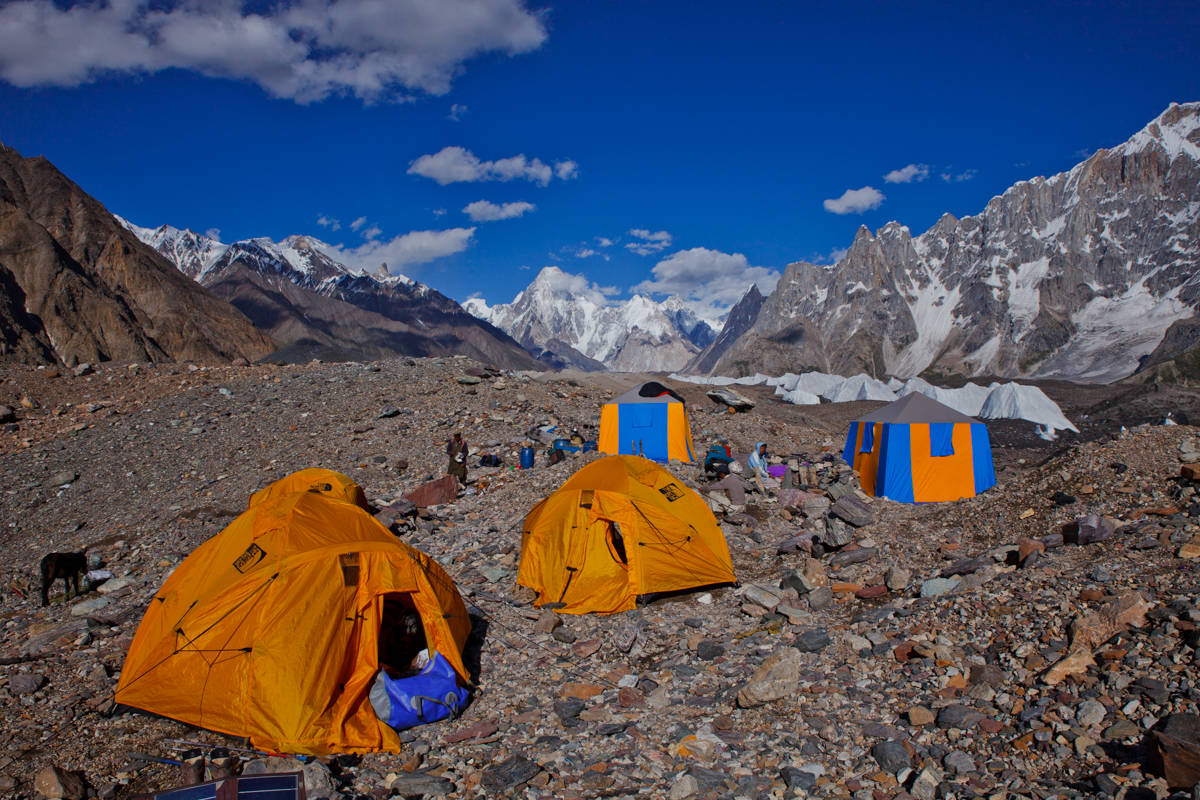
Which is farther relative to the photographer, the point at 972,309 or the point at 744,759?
the point at 972,309

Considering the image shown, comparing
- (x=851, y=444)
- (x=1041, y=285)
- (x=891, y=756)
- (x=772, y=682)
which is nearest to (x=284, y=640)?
(x=772, y=682)

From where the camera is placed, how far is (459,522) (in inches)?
559

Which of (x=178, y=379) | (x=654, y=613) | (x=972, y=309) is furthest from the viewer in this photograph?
(x=972, y=309)

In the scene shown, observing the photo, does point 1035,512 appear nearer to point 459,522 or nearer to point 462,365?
point 459,522

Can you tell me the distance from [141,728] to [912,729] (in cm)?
730

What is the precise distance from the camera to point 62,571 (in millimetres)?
10906

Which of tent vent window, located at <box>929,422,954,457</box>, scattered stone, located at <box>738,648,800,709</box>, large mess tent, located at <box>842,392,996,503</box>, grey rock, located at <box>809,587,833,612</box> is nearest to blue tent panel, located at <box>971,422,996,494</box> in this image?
large mess tent, located at <box>842,392,996,503</box>

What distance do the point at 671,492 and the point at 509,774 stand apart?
5728 millimetres

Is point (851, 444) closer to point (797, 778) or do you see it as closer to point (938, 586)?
point (938, 586)

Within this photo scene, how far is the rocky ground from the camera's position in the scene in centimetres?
534

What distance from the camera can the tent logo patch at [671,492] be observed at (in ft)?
35.0

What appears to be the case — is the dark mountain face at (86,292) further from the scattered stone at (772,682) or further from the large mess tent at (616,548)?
the scattered stone at (772,682)

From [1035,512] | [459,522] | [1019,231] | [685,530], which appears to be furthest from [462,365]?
[1019,231]

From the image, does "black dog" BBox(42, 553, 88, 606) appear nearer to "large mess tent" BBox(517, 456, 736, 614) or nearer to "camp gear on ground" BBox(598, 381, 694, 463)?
"large mess tent" BBox(517, 456, 736, 614)
